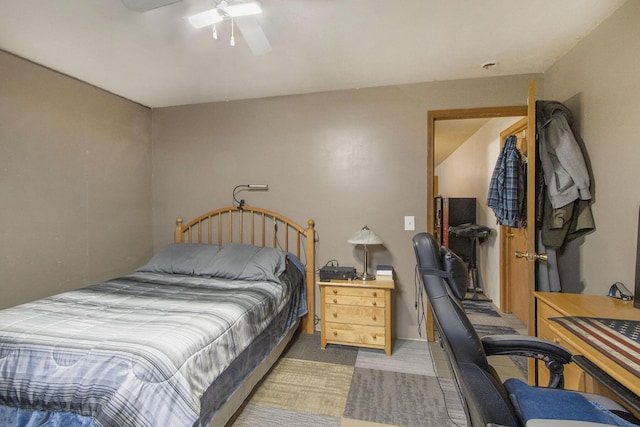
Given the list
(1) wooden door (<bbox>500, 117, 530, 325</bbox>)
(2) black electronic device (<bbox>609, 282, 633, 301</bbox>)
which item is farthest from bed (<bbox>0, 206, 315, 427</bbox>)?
(1) wooden door (<bbox>500, 117, 530, 325</bbox>)

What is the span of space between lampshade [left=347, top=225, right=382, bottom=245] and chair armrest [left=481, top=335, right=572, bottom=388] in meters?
1.36

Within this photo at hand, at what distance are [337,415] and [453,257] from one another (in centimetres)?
132

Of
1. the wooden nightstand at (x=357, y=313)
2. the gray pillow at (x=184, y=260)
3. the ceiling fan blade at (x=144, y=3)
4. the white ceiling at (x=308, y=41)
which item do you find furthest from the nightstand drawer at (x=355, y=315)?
the ceiling fan blade at (x=144, y=3)

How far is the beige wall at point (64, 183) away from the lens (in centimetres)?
221

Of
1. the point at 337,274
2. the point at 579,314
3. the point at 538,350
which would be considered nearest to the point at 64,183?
the point at 337,274

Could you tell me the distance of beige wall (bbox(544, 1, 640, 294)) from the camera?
5.14 ft

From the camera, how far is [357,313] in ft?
8.27

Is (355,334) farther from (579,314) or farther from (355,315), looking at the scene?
(579,314)

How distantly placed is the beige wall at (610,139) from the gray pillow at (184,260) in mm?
2856

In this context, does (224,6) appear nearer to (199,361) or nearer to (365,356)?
(199,361)

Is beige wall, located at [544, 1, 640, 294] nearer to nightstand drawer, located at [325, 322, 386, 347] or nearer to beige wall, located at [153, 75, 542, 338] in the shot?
beige wall, located at [153, 75, 542, 338]

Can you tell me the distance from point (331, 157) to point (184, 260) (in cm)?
170

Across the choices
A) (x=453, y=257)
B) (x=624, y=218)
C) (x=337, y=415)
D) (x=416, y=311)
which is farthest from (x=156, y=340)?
(x=624, y=218)

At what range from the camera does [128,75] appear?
257 cm
